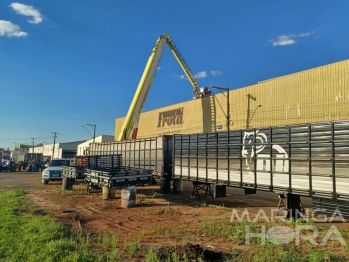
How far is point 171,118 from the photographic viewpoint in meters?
41.0

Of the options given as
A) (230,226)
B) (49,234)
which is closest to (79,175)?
(49,234)

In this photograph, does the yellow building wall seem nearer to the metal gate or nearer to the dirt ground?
the dirt ground

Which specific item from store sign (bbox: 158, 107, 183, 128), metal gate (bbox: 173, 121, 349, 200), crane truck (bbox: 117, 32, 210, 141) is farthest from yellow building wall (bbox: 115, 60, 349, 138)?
metal gate (bbox: 173, 121, 349, 200)

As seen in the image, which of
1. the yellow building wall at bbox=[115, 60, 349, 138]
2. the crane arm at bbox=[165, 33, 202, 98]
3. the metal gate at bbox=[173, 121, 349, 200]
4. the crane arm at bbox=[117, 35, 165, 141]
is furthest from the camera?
the crane arm at bbox=[165, 33, 202, 98]

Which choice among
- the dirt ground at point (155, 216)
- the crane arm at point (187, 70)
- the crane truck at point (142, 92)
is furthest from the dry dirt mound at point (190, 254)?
the crane arm at point (187, 70)

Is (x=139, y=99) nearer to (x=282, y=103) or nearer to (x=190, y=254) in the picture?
(x=282, y=103)

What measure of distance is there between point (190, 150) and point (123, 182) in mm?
3668

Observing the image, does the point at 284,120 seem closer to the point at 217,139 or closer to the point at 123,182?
the point at 217,139

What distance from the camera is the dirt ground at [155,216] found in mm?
7086

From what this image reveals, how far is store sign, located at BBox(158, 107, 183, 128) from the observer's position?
39269mm

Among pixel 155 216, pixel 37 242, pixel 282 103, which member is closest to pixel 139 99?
pixel 282 103

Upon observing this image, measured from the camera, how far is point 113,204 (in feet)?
42.1

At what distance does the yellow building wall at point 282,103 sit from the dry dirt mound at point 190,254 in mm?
19362

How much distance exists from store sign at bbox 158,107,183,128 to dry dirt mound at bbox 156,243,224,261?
109 ft
